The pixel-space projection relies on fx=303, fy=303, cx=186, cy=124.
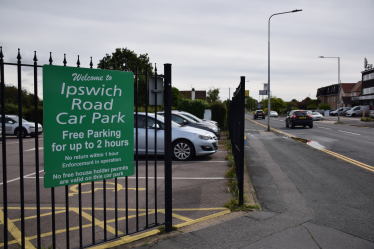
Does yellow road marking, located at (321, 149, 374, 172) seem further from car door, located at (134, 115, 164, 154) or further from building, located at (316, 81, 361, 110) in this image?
building, located at (316, 81, 361, 110)

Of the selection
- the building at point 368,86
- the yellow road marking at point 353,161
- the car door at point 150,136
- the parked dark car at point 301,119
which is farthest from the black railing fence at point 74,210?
the building at point 368,86

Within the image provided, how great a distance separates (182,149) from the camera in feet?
31.8

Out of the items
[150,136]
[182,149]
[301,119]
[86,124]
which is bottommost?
[182,149]

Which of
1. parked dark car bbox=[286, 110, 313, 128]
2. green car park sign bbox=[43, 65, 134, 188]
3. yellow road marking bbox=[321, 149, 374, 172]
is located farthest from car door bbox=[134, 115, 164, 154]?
parked dark car bbox=[286, 110, 313, 128]

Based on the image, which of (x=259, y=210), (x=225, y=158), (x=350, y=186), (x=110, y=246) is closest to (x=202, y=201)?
(x=259, y=210)

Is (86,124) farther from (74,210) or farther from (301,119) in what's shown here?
(301,119)

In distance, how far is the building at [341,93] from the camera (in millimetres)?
85981

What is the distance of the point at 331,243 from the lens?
360cm

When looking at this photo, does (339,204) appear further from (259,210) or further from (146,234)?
(146,234)

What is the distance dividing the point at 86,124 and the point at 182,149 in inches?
257

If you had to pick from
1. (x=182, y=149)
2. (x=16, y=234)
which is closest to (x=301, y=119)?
(x=182, y=149)

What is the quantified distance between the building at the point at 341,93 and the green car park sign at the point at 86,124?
88890 mm

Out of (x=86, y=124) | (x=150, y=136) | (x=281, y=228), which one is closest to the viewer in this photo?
(x=86, y=124)

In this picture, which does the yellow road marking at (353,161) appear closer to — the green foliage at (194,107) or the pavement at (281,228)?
the pavement at (281,228)
